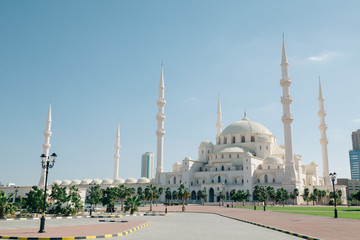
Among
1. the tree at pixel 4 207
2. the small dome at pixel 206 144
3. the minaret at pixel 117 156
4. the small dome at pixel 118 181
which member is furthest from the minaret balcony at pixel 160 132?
the tree at pixel 4 207

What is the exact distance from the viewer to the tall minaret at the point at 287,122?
7019 centimetres

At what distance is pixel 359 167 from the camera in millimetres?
193375

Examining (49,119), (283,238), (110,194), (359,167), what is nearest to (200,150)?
(49,119)

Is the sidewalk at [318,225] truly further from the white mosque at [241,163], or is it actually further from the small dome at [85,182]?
the small dome at [85,182]

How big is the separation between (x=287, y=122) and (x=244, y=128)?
79.3 ft

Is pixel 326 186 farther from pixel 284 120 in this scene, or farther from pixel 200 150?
pixel 200 150

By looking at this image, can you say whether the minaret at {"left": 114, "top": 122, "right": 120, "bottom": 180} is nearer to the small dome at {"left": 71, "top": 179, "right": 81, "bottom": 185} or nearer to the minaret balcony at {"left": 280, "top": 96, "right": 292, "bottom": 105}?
the small dome at {"left": 71, "top": 179, "right": 81, "bottom": 185}

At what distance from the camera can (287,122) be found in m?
70.9

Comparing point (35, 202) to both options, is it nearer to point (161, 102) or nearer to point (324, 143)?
point (161, 102)

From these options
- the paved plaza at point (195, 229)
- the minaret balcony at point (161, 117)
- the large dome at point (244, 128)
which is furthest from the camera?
the large dome at point (244, 128)

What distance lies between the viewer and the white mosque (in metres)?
72.8

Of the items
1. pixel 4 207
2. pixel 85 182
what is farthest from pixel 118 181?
pixel 4 207

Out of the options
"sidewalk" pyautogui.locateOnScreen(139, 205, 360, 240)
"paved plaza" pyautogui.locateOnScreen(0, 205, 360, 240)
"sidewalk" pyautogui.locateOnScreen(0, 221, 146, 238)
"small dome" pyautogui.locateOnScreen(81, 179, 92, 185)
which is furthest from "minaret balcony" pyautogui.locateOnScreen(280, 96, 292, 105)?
"small dome" pyautogui.locateOnScreen(81, 179, 92, 185)

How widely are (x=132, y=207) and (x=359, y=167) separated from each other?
629ft
